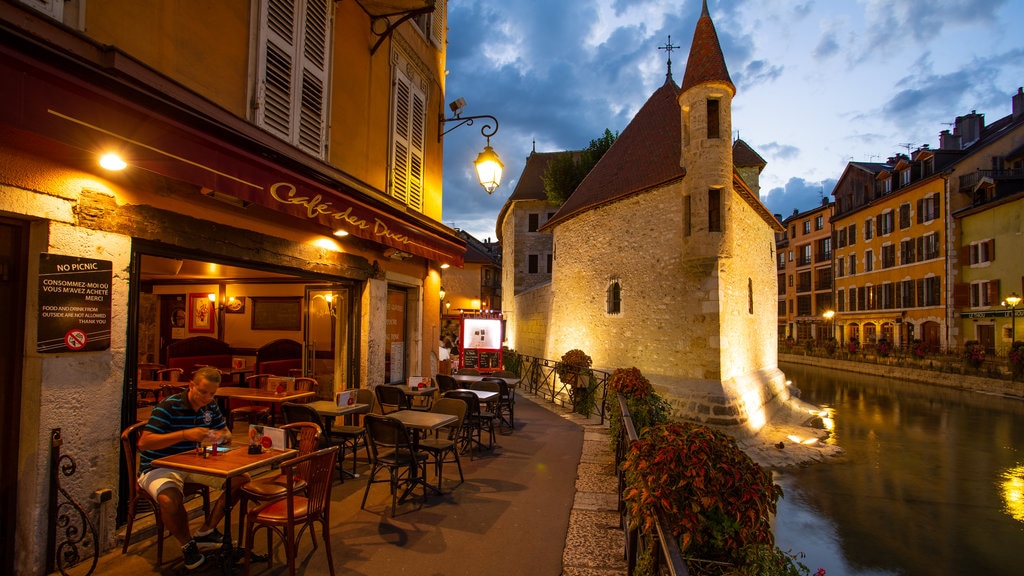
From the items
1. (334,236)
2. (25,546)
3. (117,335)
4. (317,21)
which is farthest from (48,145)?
(317,21)

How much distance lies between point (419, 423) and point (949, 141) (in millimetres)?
38336

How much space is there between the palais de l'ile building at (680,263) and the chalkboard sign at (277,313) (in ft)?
29.1

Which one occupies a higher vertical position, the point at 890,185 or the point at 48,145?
the point at 890,185

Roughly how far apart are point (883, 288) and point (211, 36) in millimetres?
36402

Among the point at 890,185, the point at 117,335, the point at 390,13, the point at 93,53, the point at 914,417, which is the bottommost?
the point at 914,417

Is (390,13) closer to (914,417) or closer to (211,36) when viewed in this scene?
(211,36)

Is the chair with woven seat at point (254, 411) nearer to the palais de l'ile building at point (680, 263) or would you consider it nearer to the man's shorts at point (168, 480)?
the man's shorts at point (168, 480)

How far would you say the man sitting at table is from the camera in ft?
11.2

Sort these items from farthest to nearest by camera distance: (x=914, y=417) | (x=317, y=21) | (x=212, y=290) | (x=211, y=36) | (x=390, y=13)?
1. (x=914, y=417)
2. (x=212, y=290)
3. (x=390, y=13)
4. (x=317, y=21)
5. (x=211, y=36)

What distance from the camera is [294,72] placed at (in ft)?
18.0

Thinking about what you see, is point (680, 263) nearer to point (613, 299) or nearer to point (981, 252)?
point (613, 299)

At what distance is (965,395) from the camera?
20.3 m

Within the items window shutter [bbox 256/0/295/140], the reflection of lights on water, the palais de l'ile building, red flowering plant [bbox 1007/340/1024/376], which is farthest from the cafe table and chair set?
red flowering plant [bbox 1007/340/1024/376]

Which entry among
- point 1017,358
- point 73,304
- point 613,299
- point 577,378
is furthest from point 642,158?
point 1017,358
